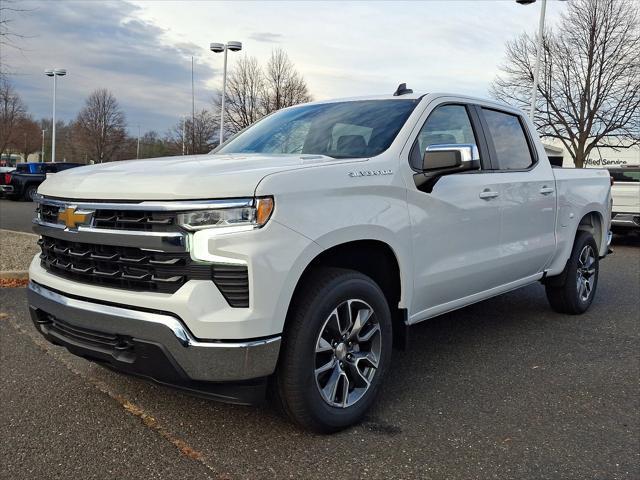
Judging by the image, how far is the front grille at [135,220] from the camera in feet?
8.77

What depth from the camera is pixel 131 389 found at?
365 cm

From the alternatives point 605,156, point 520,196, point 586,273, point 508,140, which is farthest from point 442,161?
point 605,156

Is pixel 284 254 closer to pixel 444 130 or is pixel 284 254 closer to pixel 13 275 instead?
pixel 444 130

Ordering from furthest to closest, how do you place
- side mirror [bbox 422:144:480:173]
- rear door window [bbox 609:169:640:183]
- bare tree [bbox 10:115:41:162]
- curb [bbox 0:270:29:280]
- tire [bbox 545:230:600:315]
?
bare tree [bbox 10:115:41:162], rear door window [bbox 609:169:640:183], curb [bbox 0:270:29:280], tire [bbox 545:230:600:315], side mirror [bbox 422:144:480:173]

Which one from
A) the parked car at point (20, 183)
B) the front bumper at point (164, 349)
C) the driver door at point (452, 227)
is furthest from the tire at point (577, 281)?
the parked car at point (20, 183)

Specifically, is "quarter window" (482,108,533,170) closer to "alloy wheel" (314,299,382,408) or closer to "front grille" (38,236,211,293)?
"alloy wheel" (314,299,382,408)

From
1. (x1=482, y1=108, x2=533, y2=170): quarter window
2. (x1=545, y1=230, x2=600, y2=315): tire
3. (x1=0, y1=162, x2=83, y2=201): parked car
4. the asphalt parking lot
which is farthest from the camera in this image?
(x1=0, y1=162, x2=83, y2=201): parked car

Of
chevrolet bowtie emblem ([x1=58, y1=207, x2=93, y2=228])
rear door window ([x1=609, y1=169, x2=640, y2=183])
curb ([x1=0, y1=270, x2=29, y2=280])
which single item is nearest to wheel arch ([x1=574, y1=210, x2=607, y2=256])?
chevrolet bowtie emblem ([x1=58, y1=207, x2=93, y2=228])

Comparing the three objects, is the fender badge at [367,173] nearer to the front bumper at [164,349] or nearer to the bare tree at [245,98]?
the front bumper at [164,349]

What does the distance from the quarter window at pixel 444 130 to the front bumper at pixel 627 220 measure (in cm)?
883

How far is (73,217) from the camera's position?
2945 mm

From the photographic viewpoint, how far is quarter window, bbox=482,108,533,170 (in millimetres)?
4633

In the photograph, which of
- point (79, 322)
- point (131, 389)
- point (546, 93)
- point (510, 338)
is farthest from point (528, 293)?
point (546, 93)

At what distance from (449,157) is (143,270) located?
71.9 inches
